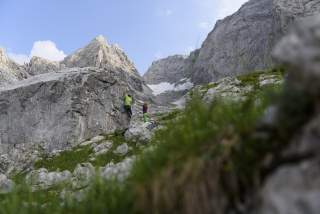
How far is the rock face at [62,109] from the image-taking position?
184ft

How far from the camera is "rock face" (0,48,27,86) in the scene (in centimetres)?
16012

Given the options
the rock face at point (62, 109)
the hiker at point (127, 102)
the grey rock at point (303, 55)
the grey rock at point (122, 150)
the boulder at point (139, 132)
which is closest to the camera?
the grey rock at point (303, 55)

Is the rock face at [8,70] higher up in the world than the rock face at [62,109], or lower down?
higher up

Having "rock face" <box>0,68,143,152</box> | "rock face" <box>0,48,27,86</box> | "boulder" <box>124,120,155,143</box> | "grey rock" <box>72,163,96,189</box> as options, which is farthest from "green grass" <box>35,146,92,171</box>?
"rock face" <box>0,48,27,86</box>

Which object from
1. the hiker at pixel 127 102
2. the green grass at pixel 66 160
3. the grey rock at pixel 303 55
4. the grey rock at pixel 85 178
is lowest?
the green grass at pixel 66 160

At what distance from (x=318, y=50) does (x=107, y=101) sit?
54386mm

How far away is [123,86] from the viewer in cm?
6347

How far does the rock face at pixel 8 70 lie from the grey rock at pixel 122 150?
129 metres

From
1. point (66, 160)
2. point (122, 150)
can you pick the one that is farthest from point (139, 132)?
point (66, 160)

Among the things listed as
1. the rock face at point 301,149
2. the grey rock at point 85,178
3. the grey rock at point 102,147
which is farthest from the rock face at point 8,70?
the rock face at point 301,149

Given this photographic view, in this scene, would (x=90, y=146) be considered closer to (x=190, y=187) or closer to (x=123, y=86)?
(x=123, y=86)

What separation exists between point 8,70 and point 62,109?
11740 cm

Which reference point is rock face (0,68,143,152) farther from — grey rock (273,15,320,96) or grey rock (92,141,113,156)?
grey rock (273,15,320,96)

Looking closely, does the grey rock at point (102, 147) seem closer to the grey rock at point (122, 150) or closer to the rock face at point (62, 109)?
the grey rock at point (122, 150)
